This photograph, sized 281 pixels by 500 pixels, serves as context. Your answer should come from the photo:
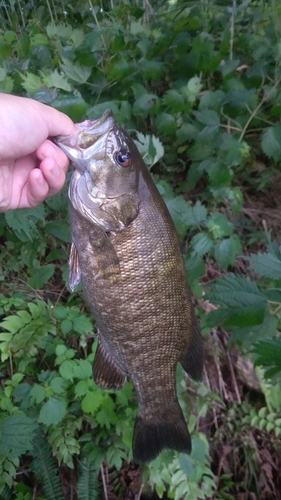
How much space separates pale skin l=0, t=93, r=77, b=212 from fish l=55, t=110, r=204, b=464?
5 cm

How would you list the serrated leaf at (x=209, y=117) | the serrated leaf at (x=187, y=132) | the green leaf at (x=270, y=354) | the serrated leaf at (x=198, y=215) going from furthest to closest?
the serrated leaf at (x=187, y=132), the serrated leaf at (x=209, y=117), the serrated leaf at (x=198, y=215), the green leaf at (x=270, y=354)

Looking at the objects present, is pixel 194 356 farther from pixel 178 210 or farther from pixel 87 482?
pixel 87 482

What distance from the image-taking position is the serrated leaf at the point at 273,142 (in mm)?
2193

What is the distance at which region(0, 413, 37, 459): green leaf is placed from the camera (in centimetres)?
153

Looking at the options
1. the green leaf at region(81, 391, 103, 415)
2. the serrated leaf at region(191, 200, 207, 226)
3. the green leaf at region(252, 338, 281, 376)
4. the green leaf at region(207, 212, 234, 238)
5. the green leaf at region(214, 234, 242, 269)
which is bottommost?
the green leaf at region(81, 391, 103, 415)

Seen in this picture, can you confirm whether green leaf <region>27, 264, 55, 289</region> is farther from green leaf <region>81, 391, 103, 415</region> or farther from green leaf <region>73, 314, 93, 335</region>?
green leaf <region>81, 391, 103, 415</region>

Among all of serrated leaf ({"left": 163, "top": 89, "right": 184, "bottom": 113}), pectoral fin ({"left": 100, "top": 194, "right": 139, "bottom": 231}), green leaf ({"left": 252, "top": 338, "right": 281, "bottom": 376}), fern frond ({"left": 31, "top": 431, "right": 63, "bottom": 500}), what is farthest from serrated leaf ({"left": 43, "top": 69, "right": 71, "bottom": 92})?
fern frond ({"left": 31, "top": 431, "right": 63, "bottom": 500})

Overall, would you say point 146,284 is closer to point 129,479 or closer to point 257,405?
point 129,479

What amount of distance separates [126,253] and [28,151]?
46 cm

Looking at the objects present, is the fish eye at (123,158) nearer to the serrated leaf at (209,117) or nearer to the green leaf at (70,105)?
the green leaf at (70,105)

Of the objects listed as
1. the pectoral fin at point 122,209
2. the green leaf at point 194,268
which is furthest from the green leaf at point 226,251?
the pectoral fin at point 122,209

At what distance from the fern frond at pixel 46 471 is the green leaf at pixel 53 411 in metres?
0.32

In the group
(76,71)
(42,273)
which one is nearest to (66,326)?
(42,273)

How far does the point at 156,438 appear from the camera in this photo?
146cm
